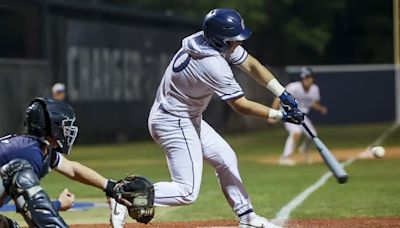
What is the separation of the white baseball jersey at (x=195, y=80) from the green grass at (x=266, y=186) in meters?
2.45

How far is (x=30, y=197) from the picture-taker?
5684mm

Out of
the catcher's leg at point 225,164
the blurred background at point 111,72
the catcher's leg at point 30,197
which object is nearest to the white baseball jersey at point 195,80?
the catcher's leg at point 225,164

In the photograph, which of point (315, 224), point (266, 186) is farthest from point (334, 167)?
point (266, 186)

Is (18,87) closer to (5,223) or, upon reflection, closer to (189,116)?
(189,116)

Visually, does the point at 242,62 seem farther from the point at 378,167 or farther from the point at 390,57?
the point at 390,57

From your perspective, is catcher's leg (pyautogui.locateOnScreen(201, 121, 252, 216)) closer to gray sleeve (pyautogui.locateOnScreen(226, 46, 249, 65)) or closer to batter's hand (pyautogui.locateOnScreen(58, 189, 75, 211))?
gray sleeve (pyautogui.locateOnScreen(226, 46, 249, 65))

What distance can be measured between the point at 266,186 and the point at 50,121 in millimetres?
8696

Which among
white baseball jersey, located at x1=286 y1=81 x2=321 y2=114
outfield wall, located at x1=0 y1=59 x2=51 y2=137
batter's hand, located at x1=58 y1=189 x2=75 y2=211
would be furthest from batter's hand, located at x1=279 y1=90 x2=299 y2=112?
outfield wall, located at x1=0 y1=59 x2=51 y2=137

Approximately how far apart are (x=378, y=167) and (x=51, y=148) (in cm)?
1252

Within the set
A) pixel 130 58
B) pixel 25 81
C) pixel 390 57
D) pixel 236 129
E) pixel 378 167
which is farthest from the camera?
pixel 390 57

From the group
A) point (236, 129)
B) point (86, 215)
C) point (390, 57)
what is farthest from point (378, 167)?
point (390, 57)

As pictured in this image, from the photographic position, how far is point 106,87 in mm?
29109

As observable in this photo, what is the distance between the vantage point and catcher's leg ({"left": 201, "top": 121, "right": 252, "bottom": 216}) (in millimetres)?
8570

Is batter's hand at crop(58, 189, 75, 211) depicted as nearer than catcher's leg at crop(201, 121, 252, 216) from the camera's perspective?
Yes
